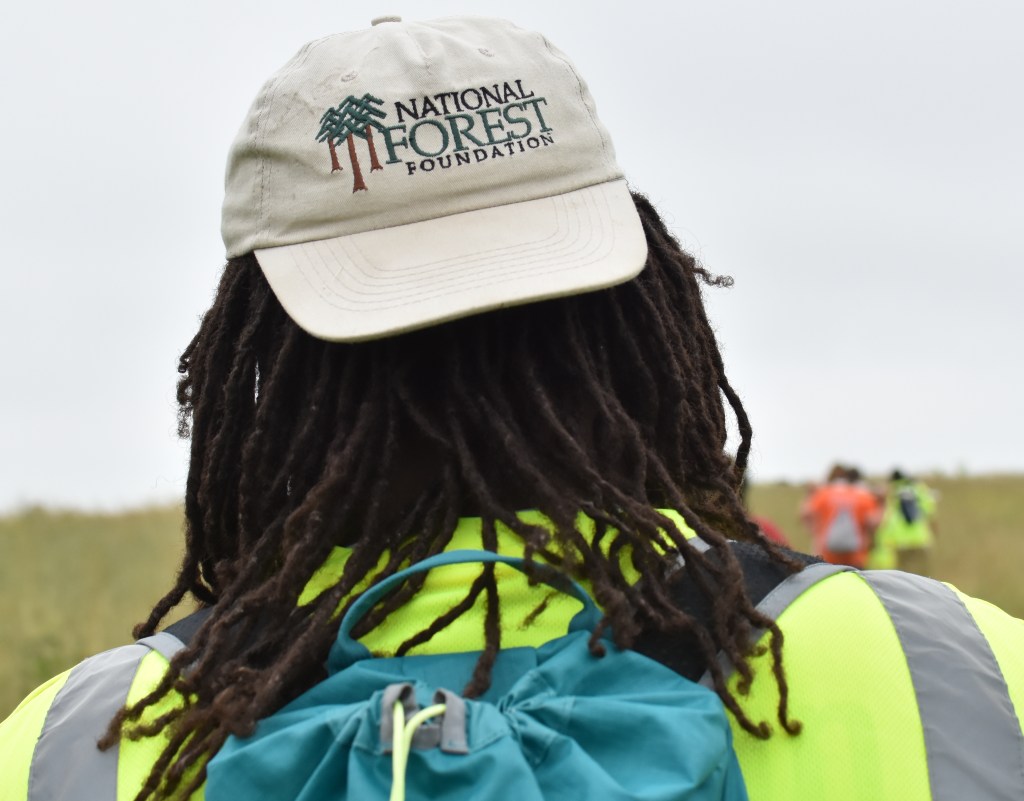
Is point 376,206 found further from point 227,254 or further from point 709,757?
point 709,757

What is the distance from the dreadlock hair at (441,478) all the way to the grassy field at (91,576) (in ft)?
10.8

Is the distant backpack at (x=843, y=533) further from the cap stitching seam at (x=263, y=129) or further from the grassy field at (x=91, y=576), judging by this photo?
the cap stitching seam at (x=263, y=129)

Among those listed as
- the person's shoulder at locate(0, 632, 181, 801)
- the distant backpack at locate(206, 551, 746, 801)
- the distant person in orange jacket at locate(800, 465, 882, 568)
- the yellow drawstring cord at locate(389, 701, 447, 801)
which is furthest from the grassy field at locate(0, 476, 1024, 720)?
the yellow drawstring cord at locate(389, 701, 447, 801)

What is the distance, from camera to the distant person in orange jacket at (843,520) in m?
12.8

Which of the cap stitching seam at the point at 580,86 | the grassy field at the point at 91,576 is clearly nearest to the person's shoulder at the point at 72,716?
the cap stitching seam at the point at 580,86

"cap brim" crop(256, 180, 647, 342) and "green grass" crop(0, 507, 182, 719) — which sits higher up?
"cap brim" crop(256, 180, 647, 342)

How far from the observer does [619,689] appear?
1.55m

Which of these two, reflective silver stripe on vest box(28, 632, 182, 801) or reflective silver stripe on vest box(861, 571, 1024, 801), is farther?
reflective silver stripe on vest box(28, 632, 182, 801)

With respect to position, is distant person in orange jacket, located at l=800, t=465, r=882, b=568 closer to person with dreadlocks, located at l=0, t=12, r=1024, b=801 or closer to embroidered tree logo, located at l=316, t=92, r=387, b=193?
person with dreadlocks, located at l=0, t=12, r=1024, b=801

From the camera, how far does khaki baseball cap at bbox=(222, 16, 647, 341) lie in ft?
5.60

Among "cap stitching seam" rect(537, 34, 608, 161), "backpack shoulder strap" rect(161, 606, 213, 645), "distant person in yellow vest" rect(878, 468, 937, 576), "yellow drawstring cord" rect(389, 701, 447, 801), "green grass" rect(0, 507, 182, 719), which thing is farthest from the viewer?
"distant person in yellow vest" rect(878, 468, 937, 576)

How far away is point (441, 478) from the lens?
5.63ft

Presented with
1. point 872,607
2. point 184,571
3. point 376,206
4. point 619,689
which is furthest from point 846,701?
point 184,571

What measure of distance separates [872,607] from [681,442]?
1.08ft
